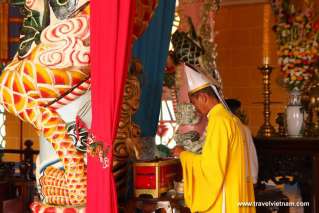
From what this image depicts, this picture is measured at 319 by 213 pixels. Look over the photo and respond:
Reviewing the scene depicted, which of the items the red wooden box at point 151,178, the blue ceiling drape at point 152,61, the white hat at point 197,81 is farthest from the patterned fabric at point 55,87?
the blue ceiling drape at point 152,61

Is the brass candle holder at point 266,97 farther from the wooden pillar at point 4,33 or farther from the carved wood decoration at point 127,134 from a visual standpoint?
the wooden pillar at point 4,33

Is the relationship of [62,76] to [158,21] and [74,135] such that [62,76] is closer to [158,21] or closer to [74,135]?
[74,135]

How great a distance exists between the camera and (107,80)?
282 cm

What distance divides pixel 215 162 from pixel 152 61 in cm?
100

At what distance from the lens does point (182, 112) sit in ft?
13.3

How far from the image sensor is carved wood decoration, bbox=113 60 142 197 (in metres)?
3.34

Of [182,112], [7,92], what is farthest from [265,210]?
[7,92]

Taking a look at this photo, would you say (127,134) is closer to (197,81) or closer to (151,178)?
(151,178)

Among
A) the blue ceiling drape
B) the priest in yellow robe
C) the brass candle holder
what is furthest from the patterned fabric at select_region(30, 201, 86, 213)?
the brass candle holder

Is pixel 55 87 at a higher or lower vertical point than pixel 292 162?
higher

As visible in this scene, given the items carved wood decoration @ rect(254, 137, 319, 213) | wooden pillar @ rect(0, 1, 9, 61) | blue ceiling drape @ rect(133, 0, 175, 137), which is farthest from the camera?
wooden pillar @ rect(0, 1, 9, 61)

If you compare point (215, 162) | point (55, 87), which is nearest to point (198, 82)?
point (215, 162)

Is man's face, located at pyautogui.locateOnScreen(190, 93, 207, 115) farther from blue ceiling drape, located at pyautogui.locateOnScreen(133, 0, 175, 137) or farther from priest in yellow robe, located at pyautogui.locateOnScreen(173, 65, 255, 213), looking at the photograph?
blue ceiling drape, located at pyautogui.locateOnScreen(133, 0, 175, 137)

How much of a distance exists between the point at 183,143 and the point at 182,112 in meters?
0.55
